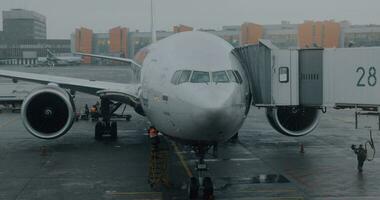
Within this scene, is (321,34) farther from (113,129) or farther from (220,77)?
(220,77)

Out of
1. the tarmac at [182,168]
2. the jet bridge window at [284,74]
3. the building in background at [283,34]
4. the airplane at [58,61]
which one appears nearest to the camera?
the tarmac at [182,168]

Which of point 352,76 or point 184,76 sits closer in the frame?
point 184,76

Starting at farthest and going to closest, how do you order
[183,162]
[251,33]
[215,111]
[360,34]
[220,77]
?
[251,33], [360,34], [183,162], [220,77], [215,111]

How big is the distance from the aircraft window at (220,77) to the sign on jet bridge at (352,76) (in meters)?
4.14

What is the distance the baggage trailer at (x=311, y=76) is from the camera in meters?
15.1

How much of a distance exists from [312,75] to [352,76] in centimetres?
114

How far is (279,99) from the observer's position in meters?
15.1

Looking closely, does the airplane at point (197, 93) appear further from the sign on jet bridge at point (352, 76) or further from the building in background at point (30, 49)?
the building in background at point (30, 49)

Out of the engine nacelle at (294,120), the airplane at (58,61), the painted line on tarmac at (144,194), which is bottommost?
the painted line on tarmac at (144,194)

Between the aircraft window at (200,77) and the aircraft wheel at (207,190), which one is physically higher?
the aircraft window at (200,77)

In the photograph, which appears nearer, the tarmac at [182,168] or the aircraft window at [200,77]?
the aircraft window at [200,77]

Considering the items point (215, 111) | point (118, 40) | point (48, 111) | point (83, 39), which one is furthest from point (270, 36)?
point (215, 111)

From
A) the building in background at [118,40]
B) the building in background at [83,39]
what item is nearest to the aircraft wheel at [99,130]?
the building in background at [118,40]

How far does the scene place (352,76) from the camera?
15586 millimetres
